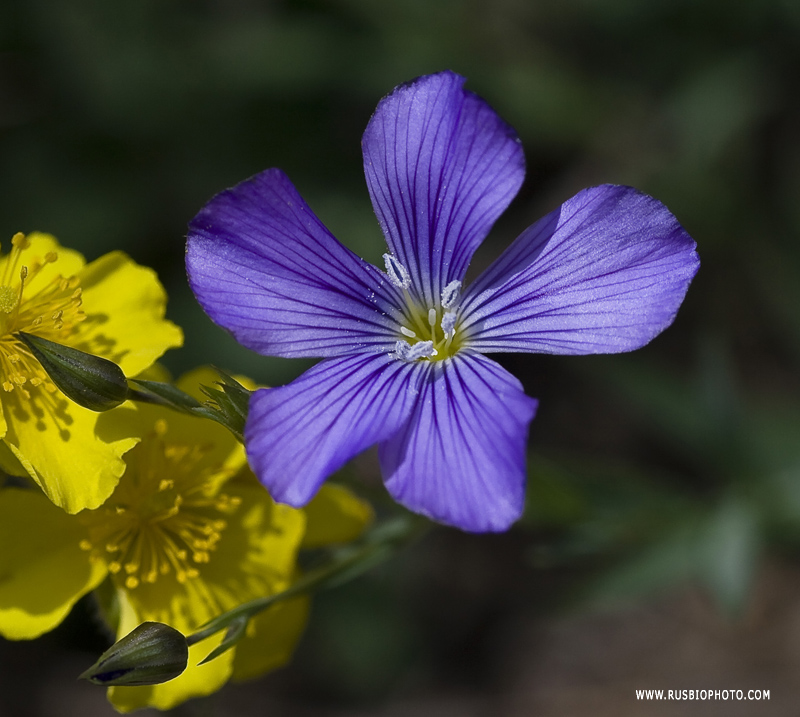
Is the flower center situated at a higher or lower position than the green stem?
higher

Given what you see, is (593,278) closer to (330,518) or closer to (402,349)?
(402,349)

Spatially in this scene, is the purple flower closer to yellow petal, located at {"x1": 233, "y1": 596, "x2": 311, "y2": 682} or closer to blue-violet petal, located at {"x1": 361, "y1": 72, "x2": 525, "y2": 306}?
blue-violet petal, located at {"x1": 361, "y1": 72, "x2": 525, "y2": 306}

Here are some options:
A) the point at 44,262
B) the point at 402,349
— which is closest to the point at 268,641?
the point at 402,349

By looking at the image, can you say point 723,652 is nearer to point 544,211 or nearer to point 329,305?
point 544,211

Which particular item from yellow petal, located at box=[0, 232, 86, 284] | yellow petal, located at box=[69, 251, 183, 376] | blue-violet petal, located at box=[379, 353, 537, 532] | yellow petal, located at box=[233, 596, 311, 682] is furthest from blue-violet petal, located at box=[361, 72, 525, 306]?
yellow petal, located at box=[233, 596, 311, 682]

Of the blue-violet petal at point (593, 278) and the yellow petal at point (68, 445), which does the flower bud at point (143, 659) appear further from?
the blue-violet petal at point (593, 278)

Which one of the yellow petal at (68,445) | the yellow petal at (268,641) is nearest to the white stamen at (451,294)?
the yellow petal at (68,445)

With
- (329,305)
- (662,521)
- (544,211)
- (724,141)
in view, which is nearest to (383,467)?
(329,305)

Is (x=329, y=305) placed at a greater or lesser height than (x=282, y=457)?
greater
